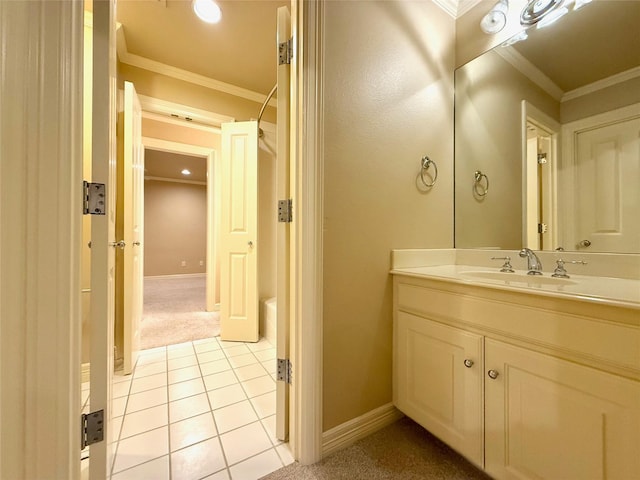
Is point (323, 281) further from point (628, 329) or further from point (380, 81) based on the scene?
point (380, 81)

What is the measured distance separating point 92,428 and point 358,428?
1.05 meters

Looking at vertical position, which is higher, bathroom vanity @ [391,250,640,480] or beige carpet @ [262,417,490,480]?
bathroom vanity @ [391,250,640,480]

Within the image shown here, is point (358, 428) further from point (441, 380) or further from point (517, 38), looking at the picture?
point (517, 38)

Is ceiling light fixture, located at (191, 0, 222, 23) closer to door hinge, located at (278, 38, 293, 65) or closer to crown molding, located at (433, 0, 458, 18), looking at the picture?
door hinge, located at (278, 38, 293, 65)

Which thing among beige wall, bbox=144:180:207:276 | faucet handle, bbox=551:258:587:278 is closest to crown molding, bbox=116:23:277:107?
faucet handle, bbox=551:258:587:278

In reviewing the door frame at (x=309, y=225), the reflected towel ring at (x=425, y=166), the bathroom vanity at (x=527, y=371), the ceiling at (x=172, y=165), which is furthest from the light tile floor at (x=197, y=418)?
the ceiling at (x=172, y=165)

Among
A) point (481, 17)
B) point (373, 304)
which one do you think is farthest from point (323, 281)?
point (481, 17)

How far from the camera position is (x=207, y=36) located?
1.92m

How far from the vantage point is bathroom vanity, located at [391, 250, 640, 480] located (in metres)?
0.70

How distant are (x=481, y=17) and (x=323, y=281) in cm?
190

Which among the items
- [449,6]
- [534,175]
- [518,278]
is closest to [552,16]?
[449,6]

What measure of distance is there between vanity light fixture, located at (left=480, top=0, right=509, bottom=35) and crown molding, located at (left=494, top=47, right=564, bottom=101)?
0.12 m

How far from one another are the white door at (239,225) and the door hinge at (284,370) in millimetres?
1289

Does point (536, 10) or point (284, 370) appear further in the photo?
point (536, 10)
